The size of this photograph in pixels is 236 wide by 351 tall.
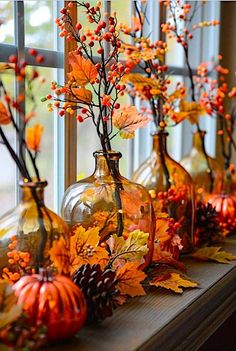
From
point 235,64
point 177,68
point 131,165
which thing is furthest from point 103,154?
point 235,64

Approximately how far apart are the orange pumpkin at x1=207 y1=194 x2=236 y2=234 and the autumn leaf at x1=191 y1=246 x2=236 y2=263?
21 centimetres

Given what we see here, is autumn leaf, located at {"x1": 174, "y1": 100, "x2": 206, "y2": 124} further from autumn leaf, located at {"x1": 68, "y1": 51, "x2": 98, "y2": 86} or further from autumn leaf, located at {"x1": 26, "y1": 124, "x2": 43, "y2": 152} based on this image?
autumn leaf, located at {"x1": 26, "y1": 124, "x2": 43, "y2": 152}

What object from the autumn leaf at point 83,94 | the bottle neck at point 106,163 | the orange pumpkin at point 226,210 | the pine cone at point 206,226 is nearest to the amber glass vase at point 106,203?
the bottle neck at point 106,163

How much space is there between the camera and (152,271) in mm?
1304

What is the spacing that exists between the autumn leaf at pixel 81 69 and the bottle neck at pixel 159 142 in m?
0.35

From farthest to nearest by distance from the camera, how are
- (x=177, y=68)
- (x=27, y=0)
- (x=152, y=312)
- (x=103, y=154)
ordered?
(x=177, y=68) → (x=27, y=0) → (x=103, y=154) → (x=152, y=312)

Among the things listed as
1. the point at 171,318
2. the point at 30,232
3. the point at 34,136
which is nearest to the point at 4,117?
the point at 34,136

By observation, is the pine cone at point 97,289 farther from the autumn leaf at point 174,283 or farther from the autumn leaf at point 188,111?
the autumn leaf at point 188,111

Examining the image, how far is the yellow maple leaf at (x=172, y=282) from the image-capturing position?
47.9 inches

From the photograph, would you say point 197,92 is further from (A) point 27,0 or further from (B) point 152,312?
(B) point 152,312

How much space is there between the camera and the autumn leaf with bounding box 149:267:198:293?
4.00ft

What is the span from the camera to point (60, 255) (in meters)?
0.98

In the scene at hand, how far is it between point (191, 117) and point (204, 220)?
0.94ft

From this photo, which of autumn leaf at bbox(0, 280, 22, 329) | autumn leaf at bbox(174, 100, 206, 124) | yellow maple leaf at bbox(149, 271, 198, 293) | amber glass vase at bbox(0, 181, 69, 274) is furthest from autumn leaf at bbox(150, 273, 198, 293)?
autumn leaf at bbox(174, 100, 206, 124)
